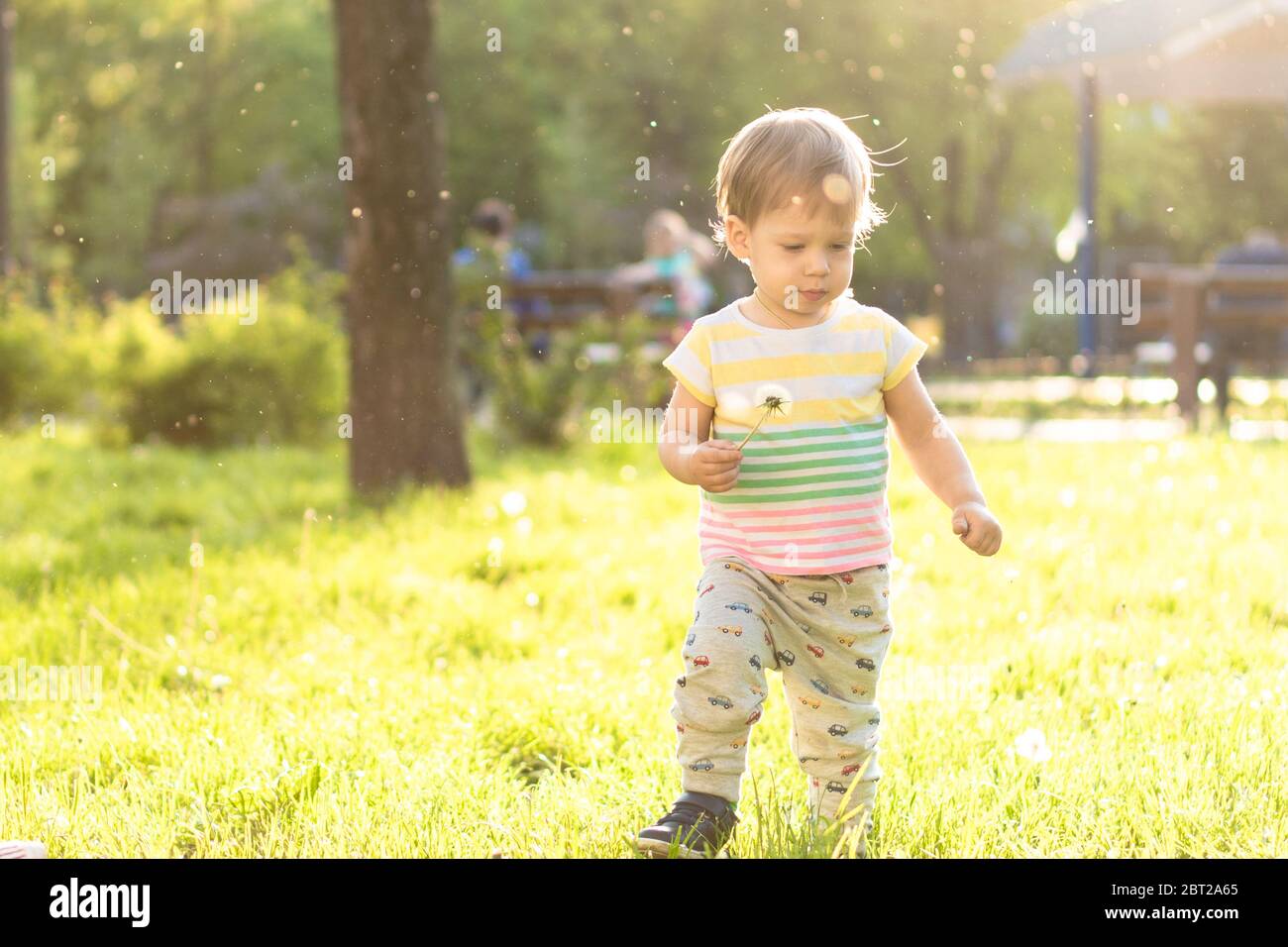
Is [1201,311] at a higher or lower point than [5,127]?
lower

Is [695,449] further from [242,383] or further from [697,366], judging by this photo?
[242,383]

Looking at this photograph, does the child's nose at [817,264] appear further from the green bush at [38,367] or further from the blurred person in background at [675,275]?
the green bush at [38,367]

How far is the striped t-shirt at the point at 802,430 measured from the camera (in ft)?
9.12

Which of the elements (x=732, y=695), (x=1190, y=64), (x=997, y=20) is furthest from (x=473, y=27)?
(x=732, y=695)

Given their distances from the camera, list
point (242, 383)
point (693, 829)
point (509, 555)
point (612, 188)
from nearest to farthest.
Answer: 1. point (693, 829)
2. point (509, 555)
3. point (242, 383)
4. point (612, 188)

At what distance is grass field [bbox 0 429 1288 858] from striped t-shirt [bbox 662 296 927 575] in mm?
487

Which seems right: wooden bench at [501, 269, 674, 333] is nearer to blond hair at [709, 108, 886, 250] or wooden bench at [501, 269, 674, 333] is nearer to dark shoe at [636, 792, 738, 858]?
blond hair at [709, 108, 886, 250]

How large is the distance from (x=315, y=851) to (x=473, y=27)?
3555 centimetres

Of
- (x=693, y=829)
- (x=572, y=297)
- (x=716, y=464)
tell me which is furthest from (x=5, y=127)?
(x=693, y=829)

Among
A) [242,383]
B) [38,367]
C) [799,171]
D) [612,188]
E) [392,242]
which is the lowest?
[799,171]

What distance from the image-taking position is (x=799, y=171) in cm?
266

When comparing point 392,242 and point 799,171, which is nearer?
point 799,171

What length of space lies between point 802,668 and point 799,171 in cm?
95
